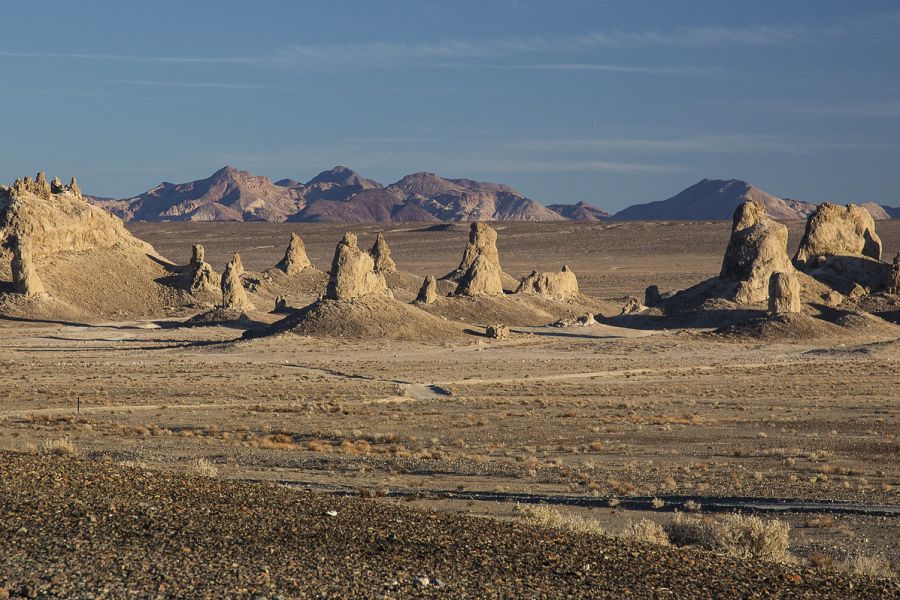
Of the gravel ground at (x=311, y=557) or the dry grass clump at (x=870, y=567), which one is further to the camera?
the dry grass clump at (x=870, y=567)

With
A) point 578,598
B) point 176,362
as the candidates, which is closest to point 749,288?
point 176,362

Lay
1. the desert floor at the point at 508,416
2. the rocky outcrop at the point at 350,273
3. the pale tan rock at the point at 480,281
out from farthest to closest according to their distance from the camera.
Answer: the pale tan rock at the point at 480,281
the rocky outcrop at the point at 350,273
the desert floor at the point at 508,416

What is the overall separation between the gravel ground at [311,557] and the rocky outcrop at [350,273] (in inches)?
1854

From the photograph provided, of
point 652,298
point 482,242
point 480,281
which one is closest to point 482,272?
point 480,281

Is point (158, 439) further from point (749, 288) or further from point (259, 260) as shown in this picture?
point (259, 260)

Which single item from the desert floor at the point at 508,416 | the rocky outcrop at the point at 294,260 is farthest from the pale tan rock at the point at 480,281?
the rocky outcrop at the point at 294,260

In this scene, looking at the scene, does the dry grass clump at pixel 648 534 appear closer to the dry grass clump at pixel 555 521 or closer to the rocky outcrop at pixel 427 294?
the dry grass clump at pixel 555 521

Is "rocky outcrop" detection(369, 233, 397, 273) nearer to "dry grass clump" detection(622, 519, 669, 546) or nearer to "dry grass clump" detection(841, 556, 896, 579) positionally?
"dry grass clump" detection(622, 519, 669, 546)

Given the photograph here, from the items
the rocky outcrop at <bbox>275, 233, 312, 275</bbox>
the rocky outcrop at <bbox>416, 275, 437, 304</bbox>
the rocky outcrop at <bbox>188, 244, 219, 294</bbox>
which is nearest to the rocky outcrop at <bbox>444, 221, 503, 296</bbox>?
the rocky outcrop at <bbox>416, 275, 437, 304</bbox>

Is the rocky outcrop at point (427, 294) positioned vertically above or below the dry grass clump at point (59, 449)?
below

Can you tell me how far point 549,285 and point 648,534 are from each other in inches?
2867

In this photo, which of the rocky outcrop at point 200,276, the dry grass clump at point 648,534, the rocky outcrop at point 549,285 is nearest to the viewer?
the dry grass clump at point 648,534

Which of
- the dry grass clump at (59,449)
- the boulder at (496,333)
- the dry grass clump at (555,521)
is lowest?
the boulder at (496,333)

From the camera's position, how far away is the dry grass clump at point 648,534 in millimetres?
13606
